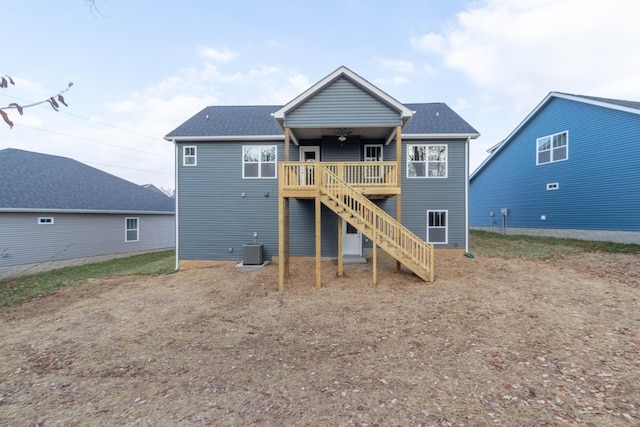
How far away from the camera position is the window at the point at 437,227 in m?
11.6

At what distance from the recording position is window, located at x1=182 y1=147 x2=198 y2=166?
463 inches

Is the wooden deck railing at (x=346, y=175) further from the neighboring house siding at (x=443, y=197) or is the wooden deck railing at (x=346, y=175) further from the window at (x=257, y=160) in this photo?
the window at (x=257, y=160)

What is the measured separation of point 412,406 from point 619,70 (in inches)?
1004

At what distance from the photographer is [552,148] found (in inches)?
597

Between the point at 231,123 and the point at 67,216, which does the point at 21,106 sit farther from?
the point at 67,216

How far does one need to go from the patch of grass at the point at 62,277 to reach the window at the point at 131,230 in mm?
2408

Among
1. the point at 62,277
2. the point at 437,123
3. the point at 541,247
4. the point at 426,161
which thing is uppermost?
the point at 437,123

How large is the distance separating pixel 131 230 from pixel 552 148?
2583 cm

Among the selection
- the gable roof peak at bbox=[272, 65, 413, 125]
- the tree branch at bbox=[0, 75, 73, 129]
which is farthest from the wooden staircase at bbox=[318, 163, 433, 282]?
the tree branch at bbox=[0, 75, 73, 129]

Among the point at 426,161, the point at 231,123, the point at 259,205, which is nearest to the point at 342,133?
the point at 426,161

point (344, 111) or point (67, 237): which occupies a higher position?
point (344, 111)

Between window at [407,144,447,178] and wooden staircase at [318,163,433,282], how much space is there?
4.19 m

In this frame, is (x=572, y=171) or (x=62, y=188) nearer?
(x=572, y=171)

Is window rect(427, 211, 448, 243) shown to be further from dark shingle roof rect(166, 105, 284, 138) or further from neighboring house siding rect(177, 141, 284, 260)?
dark shingle roof rect(166, 105, 284, 138)
